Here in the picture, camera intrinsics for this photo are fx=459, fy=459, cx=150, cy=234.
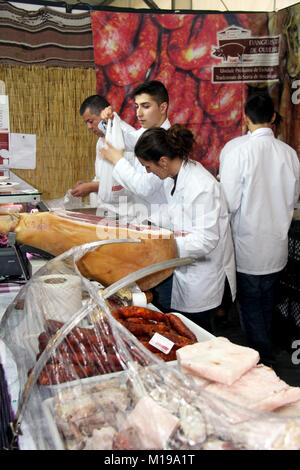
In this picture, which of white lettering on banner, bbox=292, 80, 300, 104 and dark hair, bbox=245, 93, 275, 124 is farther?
white lettering on banner, bbox=292, 80, 300, 104

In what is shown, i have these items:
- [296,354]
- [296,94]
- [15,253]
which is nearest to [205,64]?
[296,94]

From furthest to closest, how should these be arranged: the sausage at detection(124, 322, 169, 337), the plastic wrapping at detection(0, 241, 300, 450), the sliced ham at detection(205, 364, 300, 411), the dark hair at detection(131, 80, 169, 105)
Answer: the dark hair at detection(131, 80, 169, 105)
the sausage at detection(124, 322, 169, 337)
the sliced ham at detection(205, 364, 300, 411)
the plastic wrapping at detection(0, 241, 300, 450)

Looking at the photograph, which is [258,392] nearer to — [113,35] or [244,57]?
[113,35]

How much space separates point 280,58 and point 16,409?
3646mm

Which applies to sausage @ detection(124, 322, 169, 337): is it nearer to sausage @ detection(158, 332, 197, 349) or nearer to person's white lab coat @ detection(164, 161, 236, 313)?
sausage @ detection(158, 332, 197, 349)

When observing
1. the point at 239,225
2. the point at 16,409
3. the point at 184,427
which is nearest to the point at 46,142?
the point at 239,225

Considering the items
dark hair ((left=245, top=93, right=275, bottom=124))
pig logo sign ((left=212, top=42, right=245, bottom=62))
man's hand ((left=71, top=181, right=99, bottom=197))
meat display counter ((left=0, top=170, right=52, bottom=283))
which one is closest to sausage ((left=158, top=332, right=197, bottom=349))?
meat display counter ((left=0, top=170, right=52, bottom=283))

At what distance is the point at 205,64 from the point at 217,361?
130 inches

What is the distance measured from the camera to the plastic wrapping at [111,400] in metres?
0.83

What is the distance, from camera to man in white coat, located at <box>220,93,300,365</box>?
285cm

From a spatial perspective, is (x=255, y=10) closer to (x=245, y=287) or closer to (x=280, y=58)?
(x=280, y=58)

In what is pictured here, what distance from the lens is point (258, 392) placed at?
96 centimetres

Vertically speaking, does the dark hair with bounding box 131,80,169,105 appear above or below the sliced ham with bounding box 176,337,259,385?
above

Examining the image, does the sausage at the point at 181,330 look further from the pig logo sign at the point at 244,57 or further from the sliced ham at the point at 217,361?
the pig logo sign at the point at 244,57
